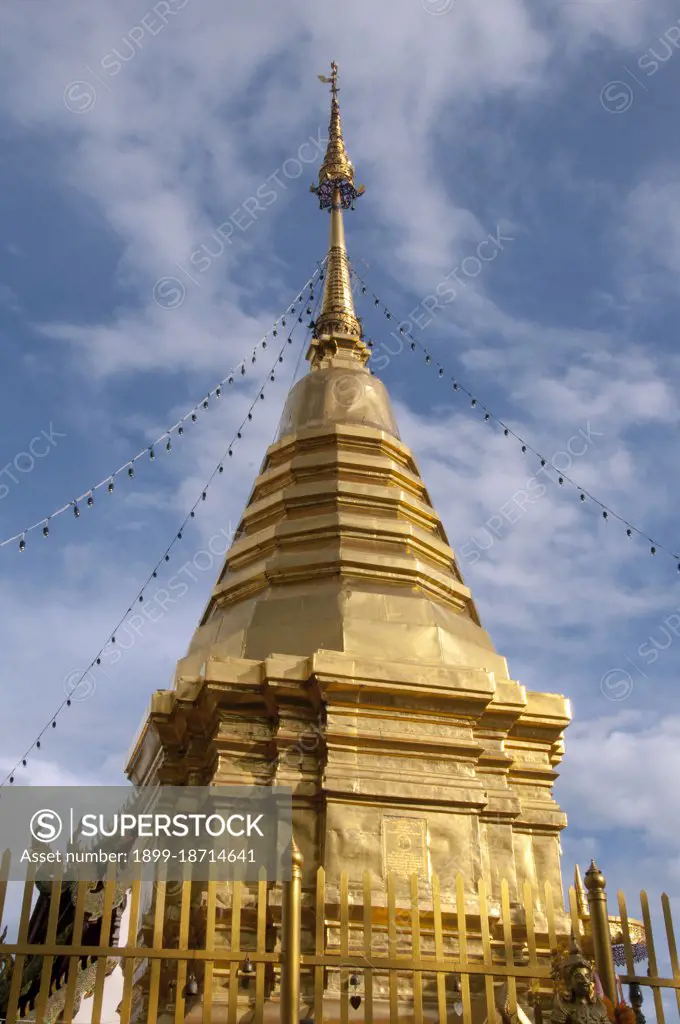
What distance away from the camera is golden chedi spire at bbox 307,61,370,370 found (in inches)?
695

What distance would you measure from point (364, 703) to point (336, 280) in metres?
10.3

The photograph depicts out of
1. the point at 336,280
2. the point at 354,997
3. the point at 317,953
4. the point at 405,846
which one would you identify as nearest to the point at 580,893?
the point at 405,846

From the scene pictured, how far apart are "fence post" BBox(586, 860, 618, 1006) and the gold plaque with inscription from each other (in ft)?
12.9

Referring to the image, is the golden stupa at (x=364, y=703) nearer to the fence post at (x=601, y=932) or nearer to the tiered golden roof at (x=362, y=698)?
the tiered golden roof at (x=362, y=698)

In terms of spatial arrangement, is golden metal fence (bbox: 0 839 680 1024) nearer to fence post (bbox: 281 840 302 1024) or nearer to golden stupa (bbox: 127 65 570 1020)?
fence post (bbox: 281 840 302 1024)

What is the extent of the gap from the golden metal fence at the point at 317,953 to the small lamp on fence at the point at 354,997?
0.11 ft

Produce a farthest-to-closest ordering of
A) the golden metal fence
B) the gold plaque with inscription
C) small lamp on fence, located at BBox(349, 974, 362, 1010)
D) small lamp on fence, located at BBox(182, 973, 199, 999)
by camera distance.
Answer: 1. the gold plaque with inscription
2. small lamp on fence, located at BBox(182, 973, 199, 999)
3. small lamp on fence, located at BBox(349, 974, 362, 1010)
4. the golden metal fence

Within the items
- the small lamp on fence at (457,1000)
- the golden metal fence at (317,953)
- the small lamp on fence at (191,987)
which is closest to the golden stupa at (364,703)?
the small lamp on fence at (191,987)

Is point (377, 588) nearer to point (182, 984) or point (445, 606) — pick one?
point (445, 606)

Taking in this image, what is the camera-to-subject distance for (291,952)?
5484 mm

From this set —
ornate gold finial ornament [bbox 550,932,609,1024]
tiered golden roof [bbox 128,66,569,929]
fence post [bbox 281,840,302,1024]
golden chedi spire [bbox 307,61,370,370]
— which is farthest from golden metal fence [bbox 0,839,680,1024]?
golden chedi spire [bbox 307,61,370,370]

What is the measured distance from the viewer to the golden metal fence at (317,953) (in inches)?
224

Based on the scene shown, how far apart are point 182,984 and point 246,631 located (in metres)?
6.37

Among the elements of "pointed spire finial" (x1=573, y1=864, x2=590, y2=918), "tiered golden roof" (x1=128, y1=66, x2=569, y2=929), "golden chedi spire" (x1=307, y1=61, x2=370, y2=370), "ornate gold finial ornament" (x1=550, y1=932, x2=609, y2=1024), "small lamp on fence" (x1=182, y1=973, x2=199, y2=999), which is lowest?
"ornate gold finial ornament" (x1=550, y1=932, x2=609, y2=1024)
